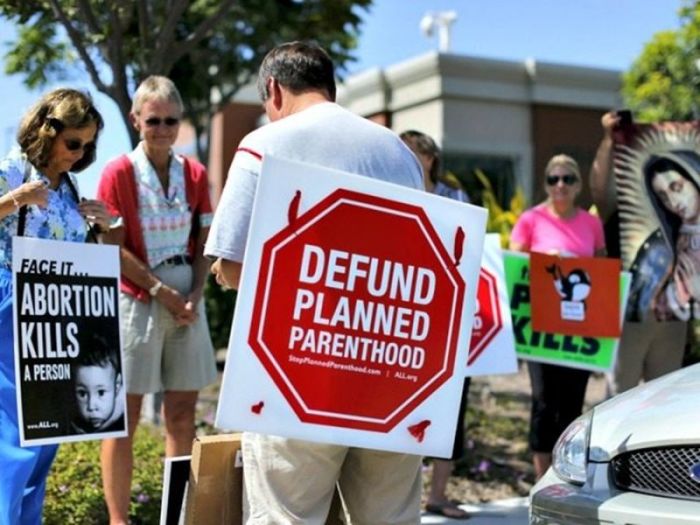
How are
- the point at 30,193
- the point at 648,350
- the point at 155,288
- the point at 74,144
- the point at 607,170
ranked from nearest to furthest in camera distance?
the point at 30,193 → the point at 74,144 → the point at 155,288 → the point at 648,350 → the point at 607,170

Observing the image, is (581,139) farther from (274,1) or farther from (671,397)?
(671,397)

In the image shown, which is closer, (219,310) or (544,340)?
(544,340)

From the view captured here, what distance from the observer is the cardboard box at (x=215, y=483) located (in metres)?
3.06

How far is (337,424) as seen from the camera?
2.56 meters

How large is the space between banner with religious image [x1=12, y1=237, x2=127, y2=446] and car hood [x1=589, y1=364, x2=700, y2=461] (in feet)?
6.11

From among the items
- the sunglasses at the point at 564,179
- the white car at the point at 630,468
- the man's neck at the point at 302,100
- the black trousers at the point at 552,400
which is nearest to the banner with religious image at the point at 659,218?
the sunglasses at the point at 564,179

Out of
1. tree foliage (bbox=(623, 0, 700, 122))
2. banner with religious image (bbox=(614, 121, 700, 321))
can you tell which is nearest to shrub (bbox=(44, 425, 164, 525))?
banner with religious image (bbox=(614, 121, 700, 321))

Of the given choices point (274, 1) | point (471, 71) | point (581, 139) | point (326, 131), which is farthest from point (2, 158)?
point (581, 139)

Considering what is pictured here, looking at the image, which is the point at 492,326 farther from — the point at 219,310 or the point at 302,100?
the point at 219,310

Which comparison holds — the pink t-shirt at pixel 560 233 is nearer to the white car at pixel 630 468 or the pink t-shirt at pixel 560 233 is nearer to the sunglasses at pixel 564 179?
the sunglasses at pixel 564 179

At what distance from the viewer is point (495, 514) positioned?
5.22 m

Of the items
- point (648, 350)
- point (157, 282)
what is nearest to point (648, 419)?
point (157, 282)

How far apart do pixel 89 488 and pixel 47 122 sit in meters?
2.00

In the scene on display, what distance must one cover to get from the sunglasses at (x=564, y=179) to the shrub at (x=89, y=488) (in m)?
2.73
